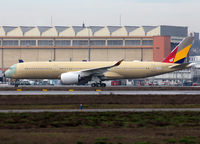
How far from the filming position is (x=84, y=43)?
458ft

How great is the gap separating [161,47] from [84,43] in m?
25.7

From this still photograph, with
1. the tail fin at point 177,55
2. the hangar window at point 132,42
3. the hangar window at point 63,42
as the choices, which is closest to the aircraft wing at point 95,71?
the tail fin at point 177,55

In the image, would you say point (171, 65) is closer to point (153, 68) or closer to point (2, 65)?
point (153, 68)

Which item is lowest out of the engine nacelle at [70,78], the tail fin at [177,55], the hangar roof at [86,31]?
the engine nacelle at [70,78]

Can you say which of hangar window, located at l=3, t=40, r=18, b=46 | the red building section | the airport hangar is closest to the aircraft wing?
the red building section

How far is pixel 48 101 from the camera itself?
39688mm

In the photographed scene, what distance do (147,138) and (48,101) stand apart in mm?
20951

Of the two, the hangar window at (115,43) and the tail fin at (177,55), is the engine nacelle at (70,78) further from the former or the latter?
the hangar window at (115,43)

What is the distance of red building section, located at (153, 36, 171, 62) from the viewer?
131 meters

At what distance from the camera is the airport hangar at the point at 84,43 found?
135 m

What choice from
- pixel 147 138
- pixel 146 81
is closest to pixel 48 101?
pixel 147 138

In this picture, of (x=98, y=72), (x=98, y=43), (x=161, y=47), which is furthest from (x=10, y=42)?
(x=98, y=72)

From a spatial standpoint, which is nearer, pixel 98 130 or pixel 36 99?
pixel 98 130

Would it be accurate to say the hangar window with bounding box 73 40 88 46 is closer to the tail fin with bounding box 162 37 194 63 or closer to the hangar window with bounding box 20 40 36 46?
the hangar window with bounding box 20 40 36 46
